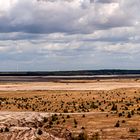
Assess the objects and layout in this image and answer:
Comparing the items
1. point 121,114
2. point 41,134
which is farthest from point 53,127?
point 121,114

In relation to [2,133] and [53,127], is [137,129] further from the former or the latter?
[2,133]

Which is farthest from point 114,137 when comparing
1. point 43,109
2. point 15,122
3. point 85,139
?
point 43,109

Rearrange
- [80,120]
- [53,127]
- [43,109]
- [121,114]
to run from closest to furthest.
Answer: [53,127] → [80,120] → [121,114] → [43,109]

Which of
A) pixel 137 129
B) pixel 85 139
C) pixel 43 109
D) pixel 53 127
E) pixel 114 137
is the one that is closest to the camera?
pixel 85 139

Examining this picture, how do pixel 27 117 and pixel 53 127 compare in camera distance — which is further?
pixel 27 117

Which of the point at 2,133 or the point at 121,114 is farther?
the point at 121,114

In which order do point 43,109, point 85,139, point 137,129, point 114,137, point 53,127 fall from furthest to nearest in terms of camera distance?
point 43,109 < point 53,127 < point 137,129 < point 114,137 < point 85,139

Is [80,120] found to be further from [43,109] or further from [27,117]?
[43,109]

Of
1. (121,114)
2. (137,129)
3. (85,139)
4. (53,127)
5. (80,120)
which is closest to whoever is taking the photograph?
(85,139)

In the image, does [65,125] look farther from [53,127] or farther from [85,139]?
[85,139]
